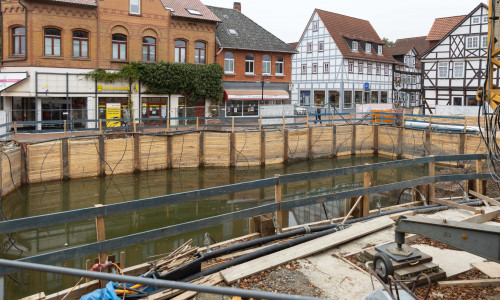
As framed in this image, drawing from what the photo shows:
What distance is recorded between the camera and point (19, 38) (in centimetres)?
2858

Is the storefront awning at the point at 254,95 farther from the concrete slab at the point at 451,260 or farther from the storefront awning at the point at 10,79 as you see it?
the concrete slab at the point at 451,260

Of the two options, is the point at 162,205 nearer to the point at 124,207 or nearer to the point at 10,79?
the point at 124,207

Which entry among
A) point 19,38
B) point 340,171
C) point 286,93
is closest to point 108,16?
point 19,38

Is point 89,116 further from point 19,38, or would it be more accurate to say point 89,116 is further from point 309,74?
point 309,74

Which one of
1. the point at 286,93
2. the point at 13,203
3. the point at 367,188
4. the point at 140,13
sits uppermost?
the point at 140,13

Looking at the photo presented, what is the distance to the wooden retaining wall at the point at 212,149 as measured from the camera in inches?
808

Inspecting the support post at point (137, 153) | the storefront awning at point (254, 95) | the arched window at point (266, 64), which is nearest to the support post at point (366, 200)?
the support post at point (137, 153)

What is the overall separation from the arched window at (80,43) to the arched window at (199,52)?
825 cm

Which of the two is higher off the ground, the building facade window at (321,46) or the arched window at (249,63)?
the building facade window at (321,46)

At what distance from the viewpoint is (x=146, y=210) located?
16531 millimetres

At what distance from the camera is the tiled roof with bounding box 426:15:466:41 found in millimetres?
43463

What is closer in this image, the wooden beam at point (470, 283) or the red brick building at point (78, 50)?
the wooden beam at point (470, 283)

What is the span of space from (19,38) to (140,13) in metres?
8.04

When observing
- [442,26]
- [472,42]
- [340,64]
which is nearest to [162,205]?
[472,42]
